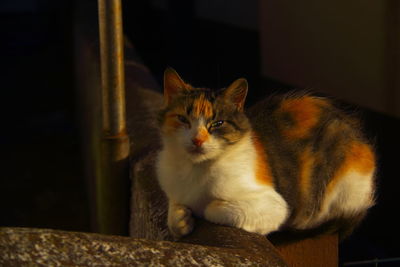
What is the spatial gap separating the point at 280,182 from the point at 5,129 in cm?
519

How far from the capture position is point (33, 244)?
134 centimetres

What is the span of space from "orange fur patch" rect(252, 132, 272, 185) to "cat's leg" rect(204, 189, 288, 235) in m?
0.04

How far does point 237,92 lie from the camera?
2.09m

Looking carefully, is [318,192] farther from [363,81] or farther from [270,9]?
[270,9]

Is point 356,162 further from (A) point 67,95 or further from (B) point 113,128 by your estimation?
(A) point 67,95

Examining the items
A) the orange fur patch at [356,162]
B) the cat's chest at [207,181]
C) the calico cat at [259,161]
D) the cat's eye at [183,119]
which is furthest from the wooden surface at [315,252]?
the cat's eye at [183,119]

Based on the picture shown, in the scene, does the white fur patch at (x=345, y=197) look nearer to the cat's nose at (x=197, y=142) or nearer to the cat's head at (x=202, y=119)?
the cat's head at (x=202, y=119)

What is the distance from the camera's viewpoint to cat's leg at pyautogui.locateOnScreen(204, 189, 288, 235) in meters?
1.97

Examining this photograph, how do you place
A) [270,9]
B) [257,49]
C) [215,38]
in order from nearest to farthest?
[270,9], [257,49], [215,38]

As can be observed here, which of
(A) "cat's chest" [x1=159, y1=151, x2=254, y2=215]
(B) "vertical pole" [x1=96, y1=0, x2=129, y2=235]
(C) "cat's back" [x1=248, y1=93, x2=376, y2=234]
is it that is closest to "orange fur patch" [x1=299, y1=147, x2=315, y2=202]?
(C) "cat's back" [x1=248, y1=93, x2=376, y2=234]

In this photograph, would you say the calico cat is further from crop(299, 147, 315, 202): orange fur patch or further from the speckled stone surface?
the speckled stone surface

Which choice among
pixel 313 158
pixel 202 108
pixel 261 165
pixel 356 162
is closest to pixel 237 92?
pixel 202 108

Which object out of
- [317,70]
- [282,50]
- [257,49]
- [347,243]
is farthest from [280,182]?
[257,49]

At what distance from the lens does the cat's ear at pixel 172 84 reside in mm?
2131
